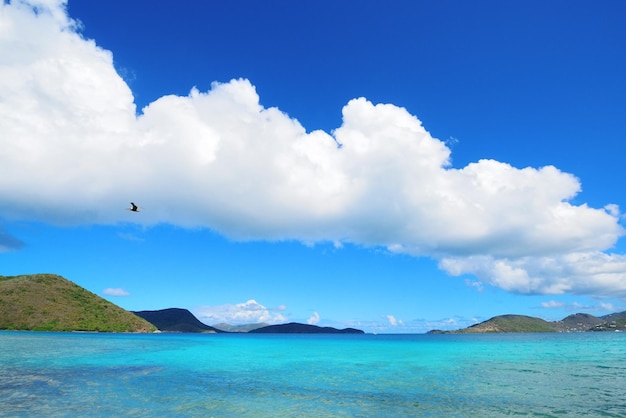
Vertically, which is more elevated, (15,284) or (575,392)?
(15,284)

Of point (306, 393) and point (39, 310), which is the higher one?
point (39, 310)

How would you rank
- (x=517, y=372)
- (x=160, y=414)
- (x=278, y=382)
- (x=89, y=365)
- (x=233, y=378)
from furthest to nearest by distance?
(x=89, y=365)
(x=517, y=372)
(x=233, y=378)
(x=278, y=382)
(x=160, y=414)

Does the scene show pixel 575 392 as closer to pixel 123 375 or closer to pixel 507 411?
pixel 507 411

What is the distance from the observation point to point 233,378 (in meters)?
38.2

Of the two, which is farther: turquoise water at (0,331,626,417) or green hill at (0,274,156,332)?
green hill at (0,274,156,332)

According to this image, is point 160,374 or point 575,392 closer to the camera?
point 575,392

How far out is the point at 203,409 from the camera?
77.6 feet

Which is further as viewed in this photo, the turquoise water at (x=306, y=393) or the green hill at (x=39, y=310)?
the green hill at (x=39, y=310)

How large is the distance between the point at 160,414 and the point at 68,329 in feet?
621

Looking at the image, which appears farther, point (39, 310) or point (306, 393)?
point (39, 310)

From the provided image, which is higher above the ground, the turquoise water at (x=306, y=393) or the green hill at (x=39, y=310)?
the green hill at (x=39, y=310)

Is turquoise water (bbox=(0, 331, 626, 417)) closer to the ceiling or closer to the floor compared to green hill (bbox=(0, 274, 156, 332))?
closer to the floor

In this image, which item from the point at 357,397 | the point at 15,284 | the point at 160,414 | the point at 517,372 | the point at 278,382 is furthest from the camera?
the point at 15,284

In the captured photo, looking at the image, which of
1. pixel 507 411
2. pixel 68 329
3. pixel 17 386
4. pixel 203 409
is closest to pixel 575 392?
pixel 507 411
